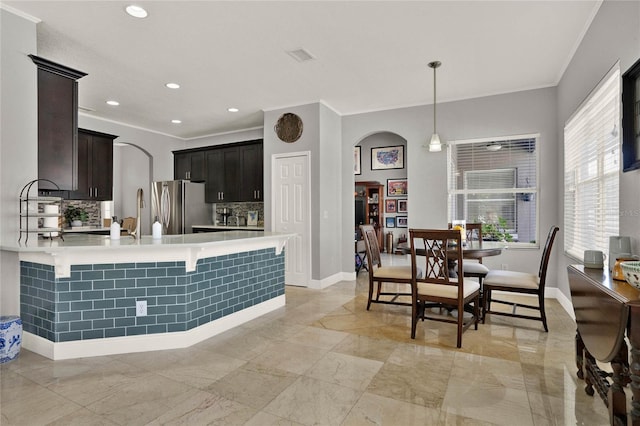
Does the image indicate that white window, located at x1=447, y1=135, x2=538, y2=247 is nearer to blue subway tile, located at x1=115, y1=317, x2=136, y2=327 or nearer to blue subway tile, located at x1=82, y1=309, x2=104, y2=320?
blue subway tile, located at x1=115, y1=317, x2=136, y2=327

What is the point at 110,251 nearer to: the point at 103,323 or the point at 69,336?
the point at 103,323

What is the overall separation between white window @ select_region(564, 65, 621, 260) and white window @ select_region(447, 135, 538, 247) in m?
0.60

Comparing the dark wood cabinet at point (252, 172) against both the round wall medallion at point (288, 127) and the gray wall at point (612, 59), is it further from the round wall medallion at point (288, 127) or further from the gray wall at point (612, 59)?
the gray wall at point (612, 59)

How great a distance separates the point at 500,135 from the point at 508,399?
12.0 feet

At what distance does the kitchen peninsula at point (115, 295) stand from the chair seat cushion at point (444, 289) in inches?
68.6

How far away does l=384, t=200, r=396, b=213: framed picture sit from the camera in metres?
9.38

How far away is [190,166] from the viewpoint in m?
7.04

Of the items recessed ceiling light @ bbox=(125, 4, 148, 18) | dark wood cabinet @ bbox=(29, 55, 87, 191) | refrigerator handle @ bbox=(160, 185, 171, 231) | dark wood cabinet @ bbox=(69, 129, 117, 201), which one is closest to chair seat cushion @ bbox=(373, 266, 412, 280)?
dark wood cabinet @ bbox=(29, 55, 87, 191)

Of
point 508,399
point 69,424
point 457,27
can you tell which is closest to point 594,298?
point 508,399

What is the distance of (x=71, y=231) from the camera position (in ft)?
18.1

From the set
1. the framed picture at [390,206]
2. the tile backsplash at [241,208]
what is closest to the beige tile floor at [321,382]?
the tile backsplash at [241,208]

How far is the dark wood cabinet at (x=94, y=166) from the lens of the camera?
5.59 m

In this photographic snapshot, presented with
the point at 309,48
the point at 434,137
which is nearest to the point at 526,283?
the point at 434,137

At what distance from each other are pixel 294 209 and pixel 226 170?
2042mm
